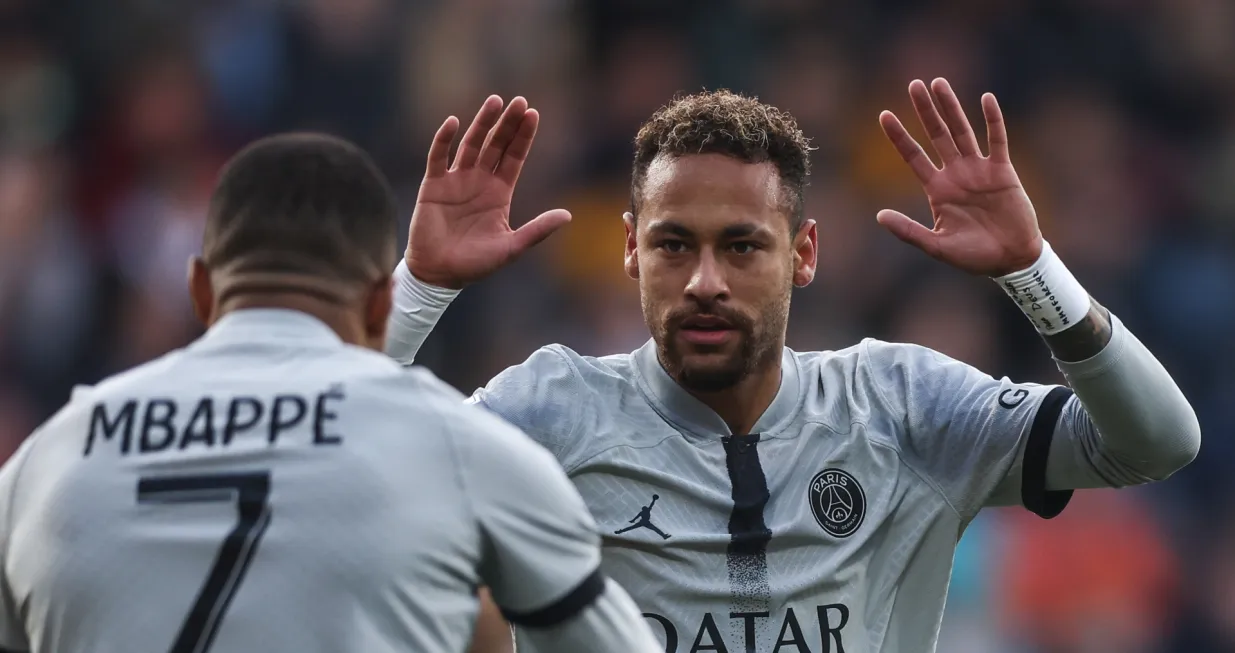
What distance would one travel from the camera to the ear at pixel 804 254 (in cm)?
464

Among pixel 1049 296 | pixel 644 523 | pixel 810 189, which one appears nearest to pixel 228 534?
pixel 644 523

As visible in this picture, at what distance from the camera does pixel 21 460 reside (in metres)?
2.90

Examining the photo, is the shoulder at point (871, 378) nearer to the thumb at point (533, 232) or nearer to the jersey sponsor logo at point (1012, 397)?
the jersey sponsor logo at point (1012, 397)

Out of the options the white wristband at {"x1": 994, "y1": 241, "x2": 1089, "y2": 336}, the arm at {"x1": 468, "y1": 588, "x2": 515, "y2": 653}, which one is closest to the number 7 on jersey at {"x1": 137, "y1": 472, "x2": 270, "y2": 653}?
the white wristband at {"x1": 994, "y1": 241, "x2": 1089, "y2": 336}

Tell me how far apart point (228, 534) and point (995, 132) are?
2.31 m

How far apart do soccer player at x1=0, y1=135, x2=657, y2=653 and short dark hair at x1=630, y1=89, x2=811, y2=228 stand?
1.56m

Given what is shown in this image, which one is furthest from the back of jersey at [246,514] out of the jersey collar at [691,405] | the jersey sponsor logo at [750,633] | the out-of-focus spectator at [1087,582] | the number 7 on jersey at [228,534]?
the out-of-focus spectator at [1087,582]

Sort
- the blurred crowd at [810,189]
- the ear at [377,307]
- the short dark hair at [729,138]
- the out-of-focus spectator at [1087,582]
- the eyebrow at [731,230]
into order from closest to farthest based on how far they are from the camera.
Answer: the ear at [377,307], the eyebrow at [731,230], the short dark hair at [729,138], the out-of-focus spectator at [1087,582], the blurred crowd at [810,189]

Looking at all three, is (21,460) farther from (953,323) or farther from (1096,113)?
(1096,113)

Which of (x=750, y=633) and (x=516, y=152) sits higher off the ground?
(x=516, y=152)

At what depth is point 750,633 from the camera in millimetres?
4164

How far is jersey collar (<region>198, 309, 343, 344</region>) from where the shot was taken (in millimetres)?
2938

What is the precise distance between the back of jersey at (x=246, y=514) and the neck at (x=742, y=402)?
163cm

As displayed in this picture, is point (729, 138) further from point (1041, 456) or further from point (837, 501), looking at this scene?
point (1041, 456)
